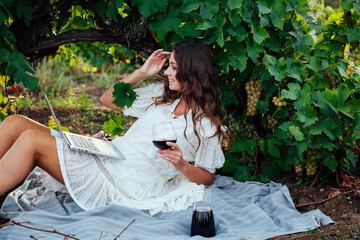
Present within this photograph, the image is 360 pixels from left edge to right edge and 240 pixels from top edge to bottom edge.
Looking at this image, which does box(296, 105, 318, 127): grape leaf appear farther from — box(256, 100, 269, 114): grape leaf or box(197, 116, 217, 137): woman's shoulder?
box(197, 116, 217, 137): woman's shoulder

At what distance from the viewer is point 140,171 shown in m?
3.03

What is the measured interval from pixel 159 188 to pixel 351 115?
1.36m

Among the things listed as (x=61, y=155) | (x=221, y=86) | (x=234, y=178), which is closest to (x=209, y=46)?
(x=221, y=86)

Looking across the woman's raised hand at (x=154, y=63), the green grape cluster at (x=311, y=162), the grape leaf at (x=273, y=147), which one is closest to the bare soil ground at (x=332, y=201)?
the green grape cluster at (x=311, y=162)

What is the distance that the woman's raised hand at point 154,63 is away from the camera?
3189mm

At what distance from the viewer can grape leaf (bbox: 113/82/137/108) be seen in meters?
3.17

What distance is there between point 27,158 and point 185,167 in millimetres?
969

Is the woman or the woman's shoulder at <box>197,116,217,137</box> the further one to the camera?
the woman's shoulder at <box>197,116,217,137</box>

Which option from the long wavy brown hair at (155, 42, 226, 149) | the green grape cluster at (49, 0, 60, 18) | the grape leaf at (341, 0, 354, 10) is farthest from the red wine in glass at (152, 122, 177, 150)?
the grape leaf at (341, 0, 354, 10)

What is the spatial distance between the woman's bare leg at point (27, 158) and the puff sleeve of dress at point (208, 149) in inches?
36.1

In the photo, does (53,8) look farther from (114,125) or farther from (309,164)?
(309,164)

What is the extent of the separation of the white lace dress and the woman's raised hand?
260 mm

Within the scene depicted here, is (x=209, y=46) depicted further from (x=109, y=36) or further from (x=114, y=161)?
(x=114, y=161)

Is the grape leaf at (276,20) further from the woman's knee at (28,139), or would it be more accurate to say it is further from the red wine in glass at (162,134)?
the woman's knee at (28,139)
